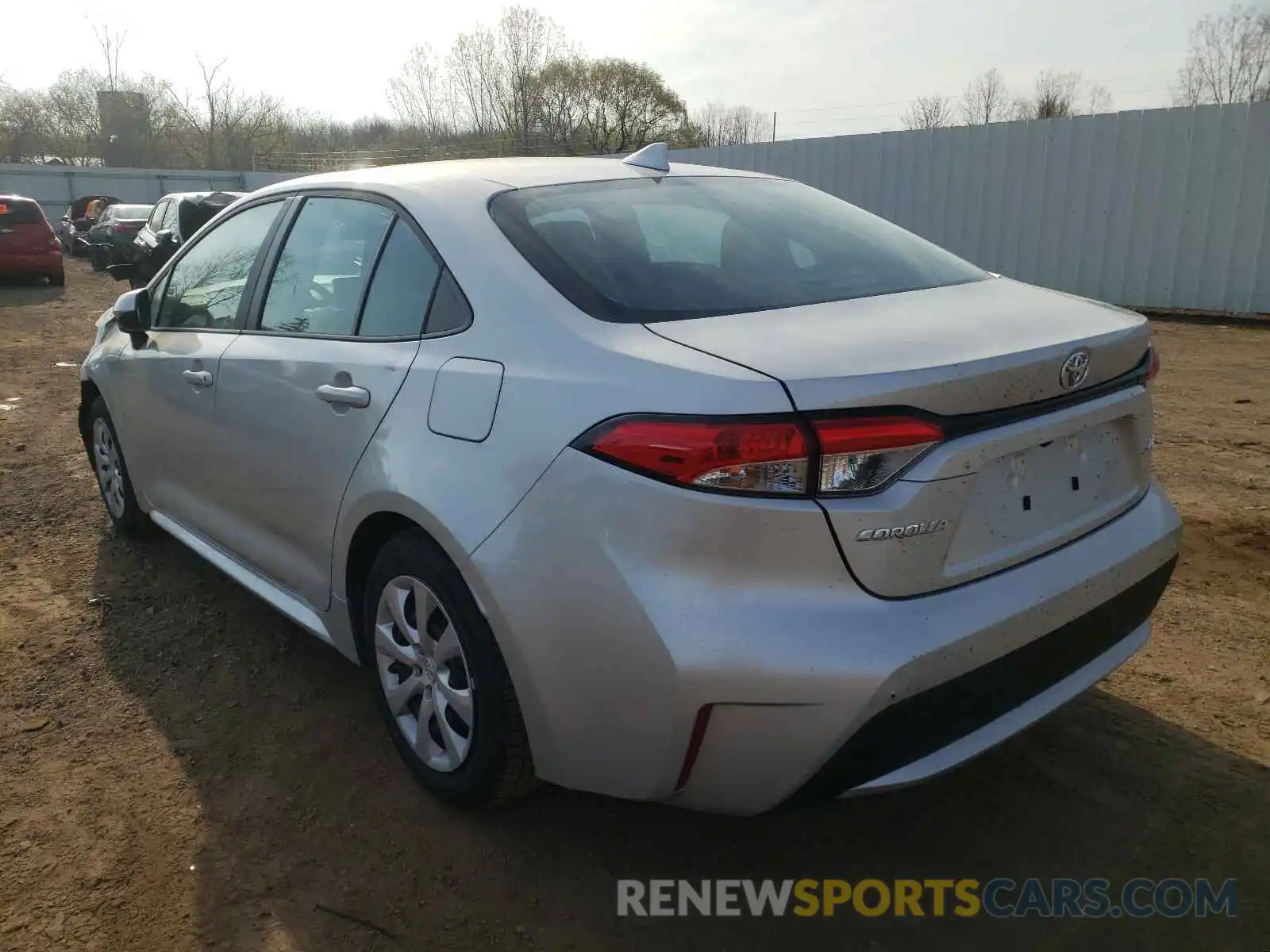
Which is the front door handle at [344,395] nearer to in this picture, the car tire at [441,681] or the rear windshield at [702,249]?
the car tire at [441,681]

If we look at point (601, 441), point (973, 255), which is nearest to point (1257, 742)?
point (601, 441)

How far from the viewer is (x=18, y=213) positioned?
16.1 meters

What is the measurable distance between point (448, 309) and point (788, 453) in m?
1.04

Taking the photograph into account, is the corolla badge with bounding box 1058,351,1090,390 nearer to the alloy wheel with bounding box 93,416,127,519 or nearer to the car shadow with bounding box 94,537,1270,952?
the car shadow with bounding box 94,537,1270,952

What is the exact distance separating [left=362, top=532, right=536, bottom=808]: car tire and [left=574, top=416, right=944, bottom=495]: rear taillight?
666 millimetres

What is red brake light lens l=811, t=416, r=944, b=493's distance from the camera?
179 centimetres

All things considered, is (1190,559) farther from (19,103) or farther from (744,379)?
(19,103)

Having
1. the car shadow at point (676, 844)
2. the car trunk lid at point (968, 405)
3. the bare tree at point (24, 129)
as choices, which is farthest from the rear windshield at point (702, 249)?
the bare tree at point (24, 129)

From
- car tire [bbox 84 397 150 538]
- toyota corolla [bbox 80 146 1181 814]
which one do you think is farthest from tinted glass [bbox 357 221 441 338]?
car tire [bbox 84 397 150 538]

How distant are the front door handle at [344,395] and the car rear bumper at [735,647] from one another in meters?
0.65

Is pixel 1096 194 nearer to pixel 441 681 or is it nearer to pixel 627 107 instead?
pixel 441 681

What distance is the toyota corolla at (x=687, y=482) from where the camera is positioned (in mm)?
1818

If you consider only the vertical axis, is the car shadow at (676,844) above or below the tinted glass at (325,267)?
below

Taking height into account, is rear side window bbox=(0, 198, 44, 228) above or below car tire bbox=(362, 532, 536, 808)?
above
